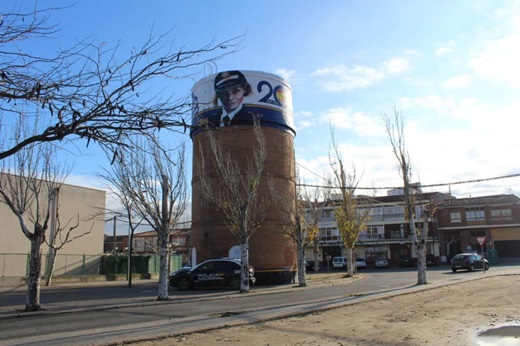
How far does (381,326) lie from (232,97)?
906 inches

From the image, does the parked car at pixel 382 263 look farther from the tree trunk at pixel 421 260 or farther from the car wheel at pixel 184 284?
the car wheel at pixel 184 284

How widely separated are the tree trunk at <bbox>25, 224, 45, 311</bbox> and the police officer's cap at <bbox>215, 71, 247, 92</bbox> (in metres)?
18.4

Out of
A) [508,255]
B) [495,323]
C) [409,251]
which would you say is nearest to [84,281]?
[495,323]

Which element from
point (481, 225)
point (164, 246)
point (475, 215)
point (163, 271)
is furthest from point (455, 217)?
point (163, 271)

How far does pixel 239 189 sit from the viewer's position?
30.1m

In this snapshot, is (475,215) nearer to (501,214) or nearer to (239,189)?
(501,214)

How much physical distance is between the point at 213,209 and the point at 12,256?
14.1 m

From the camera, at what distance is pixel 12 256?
31.9m

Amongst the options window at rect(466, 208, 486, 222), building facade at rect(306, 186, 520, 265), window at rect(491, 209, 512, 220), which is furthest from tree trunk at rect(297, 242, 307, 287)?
window at rect(491, 209, 512, 220)

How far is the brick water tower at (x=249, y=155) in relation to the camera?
103 ft

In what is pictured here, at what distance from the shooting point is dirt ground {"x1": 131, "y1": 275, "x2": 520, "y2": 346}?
9.20 metres

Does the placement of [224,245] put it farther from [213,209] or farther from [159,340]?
[159,340]

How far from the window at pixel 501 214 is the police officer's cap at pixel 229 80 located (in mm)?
51212

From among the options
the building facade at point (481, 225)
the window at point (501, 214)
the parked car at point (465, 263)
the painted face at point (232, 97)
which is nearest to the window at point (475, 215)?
the building facade at point (481, 225)
